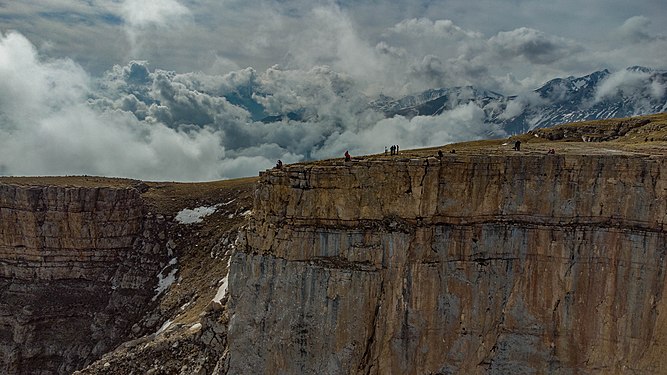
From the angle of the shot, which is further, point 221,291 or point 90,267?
point 90,267

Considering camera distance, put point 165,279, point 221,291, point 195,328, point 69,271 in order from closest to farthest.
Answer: point 195,328, point 221,291, point 165,279, point 69,271

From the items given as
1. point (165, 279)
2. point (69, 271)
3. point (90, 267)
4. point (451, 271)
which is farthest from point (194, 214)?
point (451, 271)

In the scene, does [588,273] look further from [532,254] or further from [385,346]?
[385,346]

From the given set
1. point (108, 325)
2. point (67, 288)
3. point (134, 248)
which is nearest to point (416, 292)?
point (108, 325)

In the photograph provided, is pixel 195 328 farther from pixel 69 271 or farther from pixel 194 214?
pixel 69 271

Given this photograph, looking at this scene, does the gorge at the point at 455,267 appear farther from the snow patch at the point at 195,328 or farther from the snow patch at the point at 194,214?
the snow patch at the point at 194,214
